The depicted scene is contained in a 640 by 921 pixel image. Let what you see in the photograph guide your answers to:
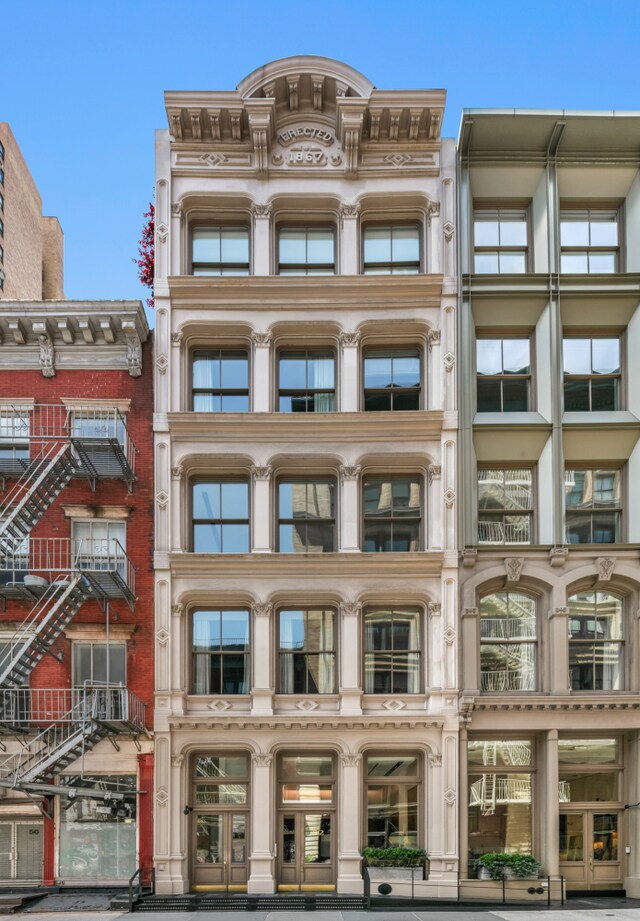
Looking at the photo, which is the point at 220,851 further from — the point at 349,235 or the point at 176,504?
the point at 349,235

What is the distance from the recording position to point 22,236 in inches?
2275

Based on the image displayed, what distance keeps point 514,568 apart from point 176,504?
8764 mm

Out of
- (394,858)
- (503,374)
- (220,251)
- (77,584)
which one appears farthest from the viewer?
(220,251)

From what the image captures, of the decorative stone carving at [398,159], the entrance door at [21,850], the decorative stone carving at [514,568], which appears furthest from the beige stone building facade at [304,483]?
the entrance door at [21,850]

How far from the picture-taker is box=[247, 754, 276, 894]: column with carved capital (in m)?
19.5

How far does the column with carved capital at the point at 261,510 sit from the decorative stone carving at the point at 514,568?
6081 millimetres

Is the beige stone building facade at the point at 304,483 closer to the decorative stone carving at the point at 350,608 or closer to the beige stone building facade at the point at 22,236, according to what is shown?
the decorative stone carving at the point at 350,608

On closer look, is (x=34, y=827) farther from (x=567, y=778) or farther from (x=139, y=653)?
(x=567, y=778)

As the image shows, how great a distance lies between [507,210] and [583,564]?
9799mm

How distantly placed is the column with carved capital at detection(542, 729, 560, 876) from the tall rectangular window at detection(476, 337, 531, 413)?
837 centimetres

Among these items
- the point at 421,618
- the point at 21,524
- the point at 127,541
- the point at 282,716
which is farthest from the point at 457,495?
the point at 21,524

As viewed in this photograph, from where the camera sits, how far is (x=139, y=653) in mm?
20656

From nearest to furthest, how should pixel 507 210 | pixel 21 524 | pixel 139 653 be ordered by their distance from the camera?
1. pixel 21 524
2. pixel 139 653
3. pixel 507 210

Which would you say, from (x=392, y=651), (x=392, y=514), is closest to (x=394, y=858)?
(x=392, y=651)
